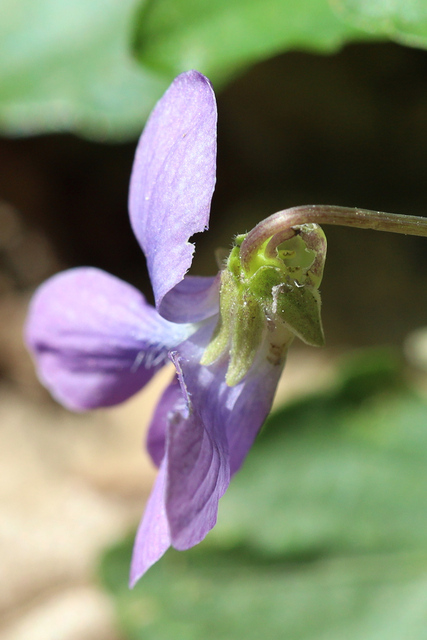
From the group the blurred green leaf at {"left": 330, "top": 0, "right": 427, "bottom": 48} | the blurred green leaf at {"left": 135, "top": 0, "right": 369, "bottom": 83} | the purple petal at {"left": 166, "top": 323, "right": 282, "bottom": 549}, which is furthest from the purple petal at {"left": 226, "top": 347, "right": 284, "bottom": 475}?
the blurred green leaf at {"left": 135, "top": 0, "right": 369, "bottom": 83}

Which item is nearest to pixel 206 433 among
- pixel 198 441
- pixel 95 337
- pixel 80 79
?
pixel 198 441

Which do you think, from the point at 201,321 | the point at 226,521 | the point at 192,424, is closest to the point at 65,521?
the point at 226,521

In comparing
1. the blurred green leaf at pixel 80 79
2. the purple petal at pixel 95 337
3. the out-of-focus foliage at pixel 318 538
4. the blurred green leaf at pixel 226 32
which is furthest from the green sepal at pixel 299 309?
the blurred green leaf at pixel 80 79

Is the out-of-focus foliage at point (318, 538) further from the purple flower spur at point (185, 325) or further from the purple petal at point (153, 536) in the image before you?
the purple petal at point (153, 536)

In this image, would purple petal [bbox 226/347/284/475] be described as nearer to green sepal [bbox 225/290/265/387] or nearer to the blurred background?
green sepal [bbox 225/290/265/387]

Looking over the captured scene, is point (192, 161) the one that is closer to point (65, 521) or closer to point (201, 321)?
point (201, 321)

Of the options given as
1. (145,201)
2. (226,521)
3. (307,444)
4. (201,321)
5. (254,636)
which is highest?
(145,201)
